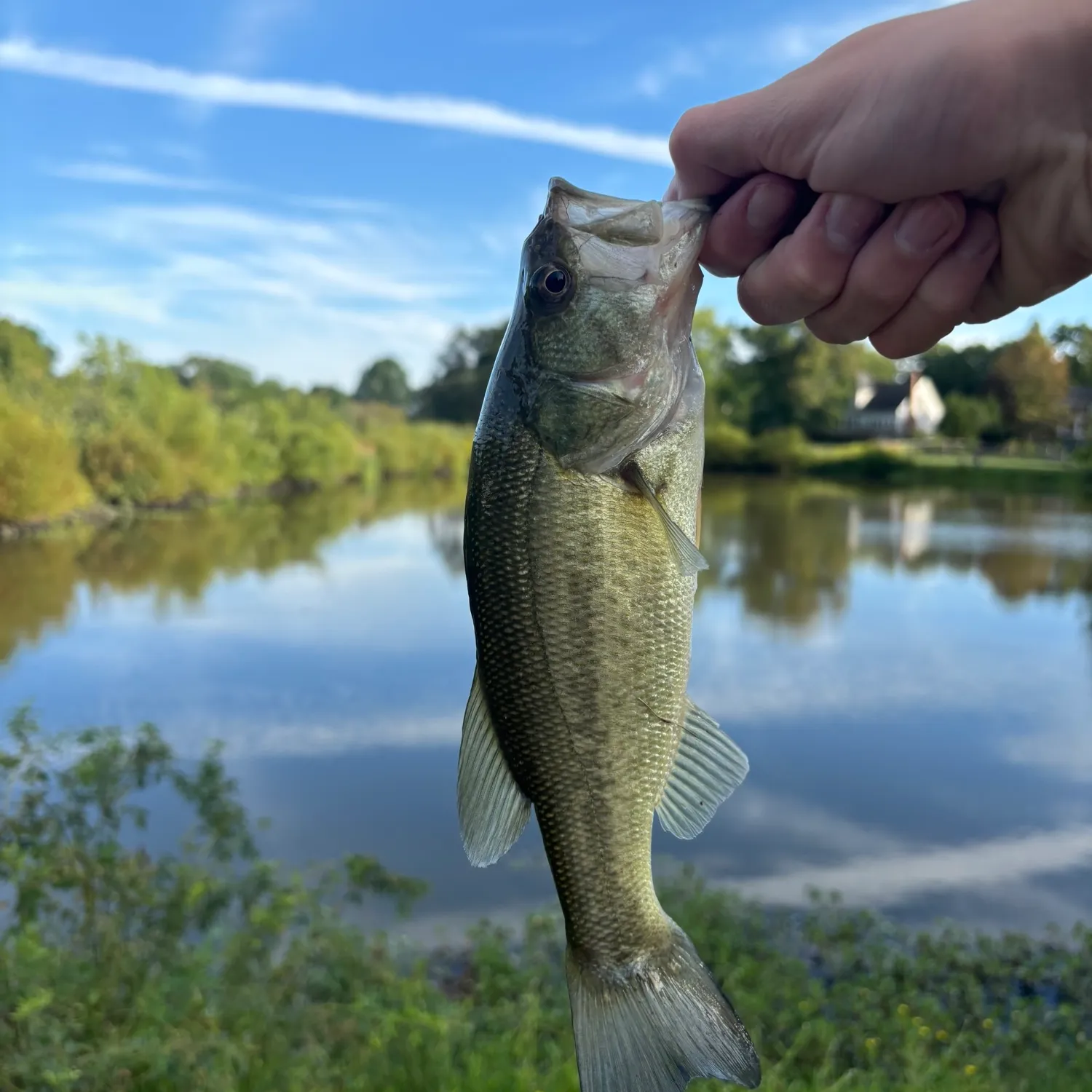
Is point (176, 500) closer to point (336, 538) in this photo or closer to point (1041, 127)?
point (336, 538)

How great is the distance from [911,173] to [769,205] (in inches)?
11.1

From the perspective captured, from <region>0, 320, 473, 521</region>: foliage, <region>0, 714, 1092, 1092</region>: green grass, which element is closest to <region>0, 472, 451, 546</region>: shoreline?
<region>0, 320, 473, 521</region>: foliage

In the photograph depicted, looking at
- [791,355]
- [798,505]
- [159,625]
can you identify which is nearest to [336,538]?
[159,625]

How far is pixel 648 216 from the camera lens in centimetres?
171

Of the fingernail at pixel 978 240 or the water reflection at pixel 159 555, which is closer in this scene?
the fingernail at pixel 978 240

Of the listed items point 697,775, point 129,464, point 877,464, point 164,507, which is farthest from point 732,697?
point 877,464

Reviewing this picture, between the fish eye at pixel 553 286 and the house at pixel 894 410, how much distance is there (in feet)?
194

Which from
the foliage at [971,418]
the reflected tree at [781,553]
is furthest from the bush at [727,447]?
the foliage at [971,418]

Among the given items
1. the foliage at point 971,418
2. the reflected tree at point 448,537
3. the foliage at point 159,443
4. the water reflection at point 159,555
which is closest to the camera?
the water reflection at point 159,555

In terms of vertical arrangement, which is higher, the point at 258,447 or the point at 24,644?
the point at 258,447

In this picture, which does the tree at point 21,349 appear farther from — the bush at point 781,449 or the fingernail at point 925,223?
the fingernail at point 925,223

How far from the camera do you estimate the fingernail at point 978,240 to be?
2090 mm

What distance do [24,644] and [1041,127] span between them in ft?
45.8

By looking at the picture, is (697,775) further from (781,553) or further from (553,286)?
(781,553)
